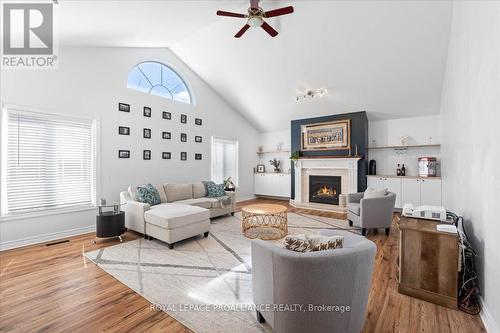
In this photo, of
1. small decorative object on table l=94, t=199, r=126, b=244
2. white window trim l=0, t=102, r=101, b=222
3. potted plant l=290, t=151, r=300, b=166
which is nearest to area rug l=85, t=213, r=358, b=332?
small decorative object on table l=94, t=199, r=126, b=244

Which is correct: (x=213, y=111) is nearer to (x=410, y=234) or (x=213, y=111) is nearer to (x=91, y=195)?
(x=91, y=195)

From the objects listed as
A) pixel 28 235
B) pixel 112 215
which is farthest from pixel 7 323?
pixel 28 235

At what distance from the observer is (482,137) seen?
77.9 inches

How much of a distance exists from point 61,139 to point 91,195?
1111 mm

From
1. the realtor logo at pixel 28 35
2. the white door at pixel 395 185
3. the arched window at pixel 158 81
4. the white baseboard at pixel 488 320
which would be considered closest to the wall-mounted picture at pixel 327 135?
the white door at pixel 395 185

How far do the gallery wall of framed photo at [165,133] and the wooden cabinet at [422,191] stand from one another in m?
5.22

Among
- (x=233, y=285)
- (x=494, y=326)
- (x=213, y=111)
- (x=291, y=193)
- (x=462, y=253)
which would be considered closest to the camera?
(x=494, y=326)

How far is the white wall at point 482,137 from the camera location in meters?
1.67

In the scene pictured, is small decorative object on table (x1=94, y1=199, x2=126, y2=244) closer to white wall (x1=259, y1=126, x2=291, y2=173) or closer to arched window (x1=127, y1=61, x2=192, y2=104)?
arched window (x1=127, y1=61, x2=192, y2=104)

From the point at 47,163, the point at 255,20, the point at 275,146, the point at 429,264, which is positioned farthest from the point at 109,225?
the point at 275,146

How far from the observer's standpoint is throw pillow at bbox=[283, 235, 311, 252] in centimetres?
151

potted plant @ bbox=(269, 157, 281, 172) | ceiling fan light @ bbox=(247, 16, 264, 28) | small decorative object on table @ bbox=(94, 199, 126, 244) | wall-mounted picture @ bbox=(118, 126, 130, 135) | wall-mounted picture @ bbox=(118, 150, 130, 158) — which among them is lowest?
small decorative object on table @ bbox=(94, 199, 126, 244)

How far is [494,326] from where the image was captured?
163cm

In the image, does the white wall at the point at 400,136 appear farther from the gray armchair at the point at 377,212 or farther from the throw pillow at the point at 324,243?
the throw pillow at the point at 324,243
